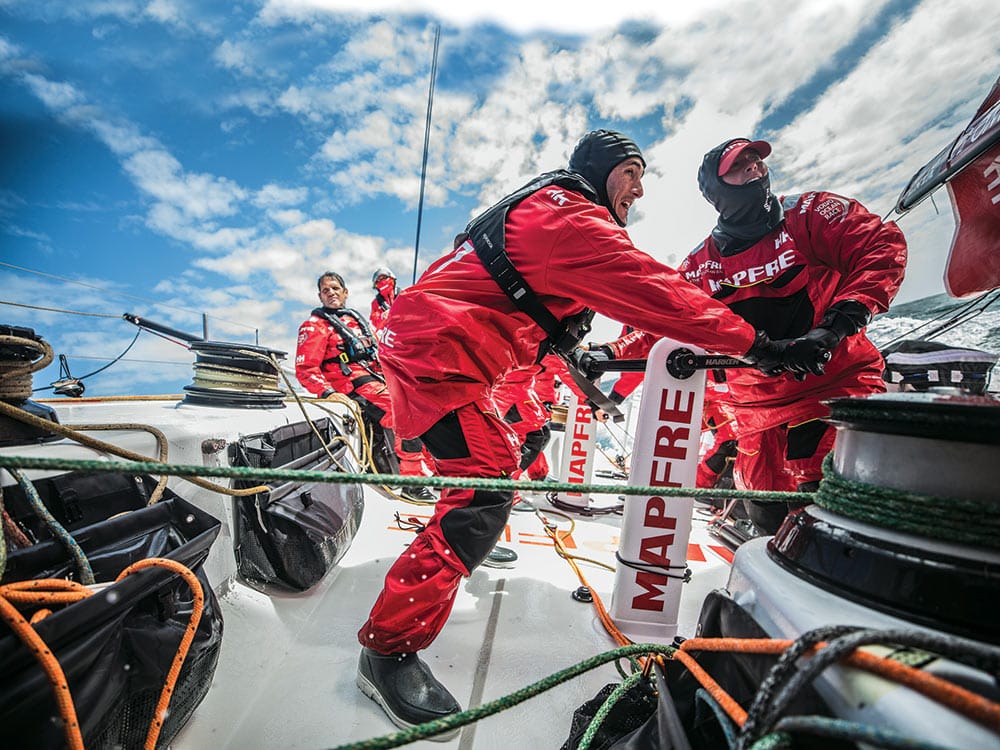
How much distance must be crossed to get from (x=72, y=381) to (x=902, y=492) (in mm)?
4341

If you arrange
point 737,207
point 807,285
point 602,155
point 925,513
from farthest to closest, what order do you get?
point 737,207, point 807,285, point 602,155, point 925,513

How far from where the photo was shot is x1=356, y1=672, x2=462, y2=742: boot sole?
1150 mm

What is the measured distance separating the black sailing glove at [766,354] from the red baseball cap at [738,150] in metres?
1.27

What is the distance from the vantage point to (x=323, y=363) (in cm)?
418

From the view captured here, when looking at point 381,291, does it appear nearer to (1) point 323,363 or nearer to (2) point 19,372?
(1) point 323,363

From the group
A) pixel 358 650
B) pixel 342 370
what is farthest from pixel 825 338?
pixel 342 370

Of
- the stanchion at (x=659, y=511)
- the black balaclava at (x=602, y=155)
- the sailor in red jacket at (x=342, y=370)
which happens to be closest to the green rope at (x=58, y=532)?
the stanchion at (x=659, y=511)

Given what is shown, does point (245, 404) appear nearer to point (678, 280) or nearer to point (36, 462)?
point (36, 462)

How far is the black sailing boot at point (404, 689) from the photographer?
118 cm

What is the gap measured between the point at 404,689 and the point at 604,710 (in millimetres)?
735

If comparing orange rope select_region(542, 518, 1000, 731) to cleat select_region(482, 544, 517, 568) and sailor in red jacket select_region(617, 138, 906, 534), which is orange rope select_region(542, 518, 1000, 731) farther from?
cleat select_region(482, 544, 517, 568)

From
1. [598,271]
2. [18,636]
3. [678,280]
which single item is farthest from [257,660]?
[678,280]

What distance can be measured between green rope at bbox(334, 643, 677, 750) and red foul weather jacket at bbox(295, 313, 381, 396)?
372cm

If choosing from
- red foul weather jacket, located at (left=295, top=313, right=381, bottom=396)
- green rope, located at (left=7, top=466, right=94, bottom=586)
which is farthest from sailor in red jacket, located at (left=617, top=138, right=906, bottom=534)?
red foul weather jacket, located at (left=295, top=313, right=381, bottom=396)
